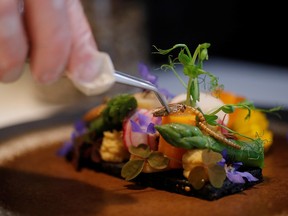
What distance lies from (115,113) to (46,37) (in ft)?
1.30

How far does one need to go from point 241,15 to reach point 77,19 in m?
2.77

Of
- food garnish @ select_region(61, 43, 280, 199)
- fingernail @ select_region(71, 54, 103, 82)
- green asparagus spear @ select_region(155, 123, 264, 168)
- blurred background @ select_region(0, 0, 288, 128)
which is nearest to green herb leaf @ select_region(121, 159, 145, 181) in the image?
food garnish @ select_region(61, 43, 280, 199)

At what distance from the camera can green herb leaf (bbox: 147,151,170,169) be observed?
120 centimetres

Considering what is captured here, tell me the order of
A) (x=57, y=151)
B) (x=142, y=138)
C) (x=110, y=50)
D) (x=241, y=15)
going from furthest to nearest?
1. (x=241, y=15)
2. (x=110, y=50)
3. (x=57, y=151)
4. (x=142, y=138)

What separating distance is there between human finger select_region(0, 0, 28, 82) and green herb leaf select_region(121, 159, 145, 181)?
13.0 inches

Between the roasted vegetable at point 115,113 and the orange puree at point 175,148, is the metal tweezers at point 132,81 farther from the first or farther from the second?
the roasted vegetable at point 115,113

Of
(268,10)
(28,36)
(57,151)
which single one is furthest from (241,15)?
(28,36)

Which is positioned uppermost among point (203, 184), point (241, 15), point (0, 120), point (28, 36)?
point (28, 36)

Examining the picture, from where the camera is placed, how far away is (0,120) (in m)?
2.78

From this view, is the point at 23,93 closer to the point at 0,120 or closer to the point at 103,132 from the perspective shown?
the point at 0,120

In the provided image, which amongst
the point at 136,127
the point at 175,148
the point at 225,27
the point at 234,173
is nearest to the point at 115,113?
the point at 136,127

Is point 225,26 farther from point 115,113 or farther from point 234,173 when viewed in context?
point 234,173

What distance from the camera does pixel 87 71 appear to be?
1.07 metres

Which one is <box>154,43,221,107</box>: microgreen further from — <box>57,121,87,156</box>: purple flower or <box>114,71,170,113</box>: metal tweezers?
<box>57,121,87,156</box>: purple flower
